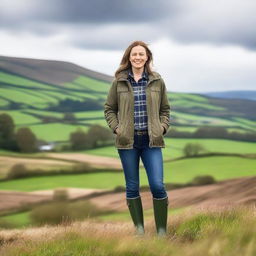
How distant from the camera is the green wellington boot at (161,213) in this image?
271 inches

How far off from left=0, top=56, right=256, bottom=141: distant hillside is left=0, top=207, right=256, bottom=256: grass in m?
24.7

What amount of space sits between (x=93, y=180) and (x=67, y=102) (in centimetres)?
2504

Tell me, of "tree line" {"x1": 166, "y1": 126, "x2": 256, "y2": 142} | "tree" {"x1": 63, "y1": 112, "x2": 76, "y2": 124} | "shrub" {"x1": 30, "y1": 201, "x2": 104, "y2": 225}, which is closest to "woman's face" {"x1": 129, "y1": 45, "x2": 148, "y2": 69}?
"shrub" {"x1": 30, "y1": 201, "x2": 104, "y2": 225}

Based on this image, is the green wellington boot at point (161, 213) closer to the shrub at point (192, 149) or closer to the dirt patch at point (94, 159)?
the dirt patch at point (94, 159)

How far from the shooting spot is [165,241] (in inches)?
254

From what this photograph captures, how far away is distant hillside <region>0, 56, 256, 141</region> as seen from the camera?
38.5 m

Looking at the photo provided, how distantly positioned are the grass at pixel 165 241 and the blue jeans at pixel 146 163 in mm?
570

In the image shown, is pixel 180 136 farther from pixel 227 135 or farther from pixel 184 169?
pixel 184 169

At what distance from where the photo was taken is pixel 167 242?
6.42 meters

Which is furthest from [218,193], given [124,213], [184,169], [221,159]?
[221,159]

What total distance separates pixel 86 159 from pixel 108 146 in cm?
186

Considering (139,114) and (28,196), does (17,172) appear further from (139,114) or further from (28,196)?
(139,114)

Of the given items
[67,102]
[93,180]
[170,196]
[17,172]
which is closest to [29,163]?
[17,172]

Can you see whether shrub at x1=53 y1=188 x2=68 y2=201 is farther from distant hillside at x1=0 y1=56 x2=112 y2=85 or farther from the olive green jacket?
distant hillside at x1=0 y1=56 x2=112 y2=85
